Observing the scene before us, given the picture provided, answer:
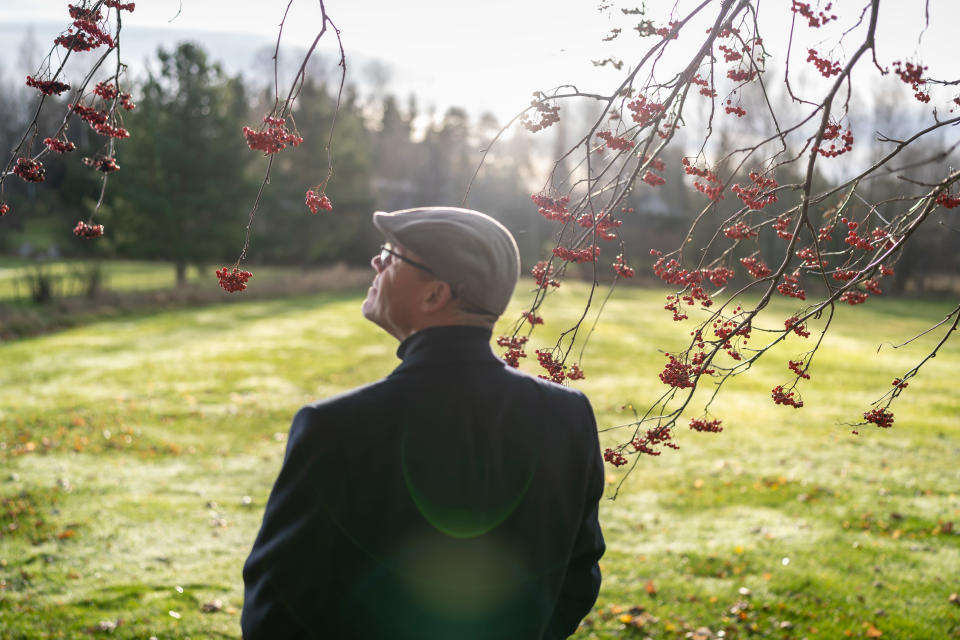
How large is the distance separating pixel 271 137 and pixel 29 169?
0.71m

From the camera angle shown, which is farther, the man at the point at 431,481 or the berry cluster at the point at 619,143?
the berry cluster at the point at 619,143

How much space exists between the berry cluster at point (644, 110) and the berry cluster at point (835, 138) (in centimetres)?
67

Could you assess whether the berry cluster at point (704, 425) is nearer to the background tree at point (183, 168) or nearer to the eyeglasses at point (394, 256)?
the eyeglasses at point (394, 256)

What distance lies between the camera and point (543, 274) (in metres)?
2.64

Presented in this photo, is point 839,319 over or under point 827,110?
under

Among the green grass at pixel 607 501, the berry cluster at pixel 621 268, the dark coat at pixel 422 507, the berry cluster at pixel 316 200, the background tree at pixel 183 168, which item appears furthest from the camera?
the background tree at pixel 183 168

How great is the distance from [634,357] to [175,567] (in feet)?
45.6

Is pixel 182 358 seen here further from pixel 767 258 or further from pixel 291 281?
pixel 767 258

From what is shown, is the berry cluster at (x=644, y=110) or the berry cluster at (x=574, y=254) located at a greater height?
the berry cluster at (x=644, y=110)

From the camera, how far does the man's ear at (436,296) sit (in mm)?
1678

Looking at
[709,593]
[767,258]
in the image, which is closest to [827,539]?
[709,593]

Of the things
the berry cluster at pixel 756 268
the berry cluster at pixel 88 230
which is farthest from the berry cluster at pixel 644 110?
the berry cluster at pixel 88 230

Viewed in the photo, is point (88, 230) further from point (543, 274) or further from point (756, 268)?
point (756, 268)

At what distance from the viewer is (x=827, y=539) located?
6.85 meters
